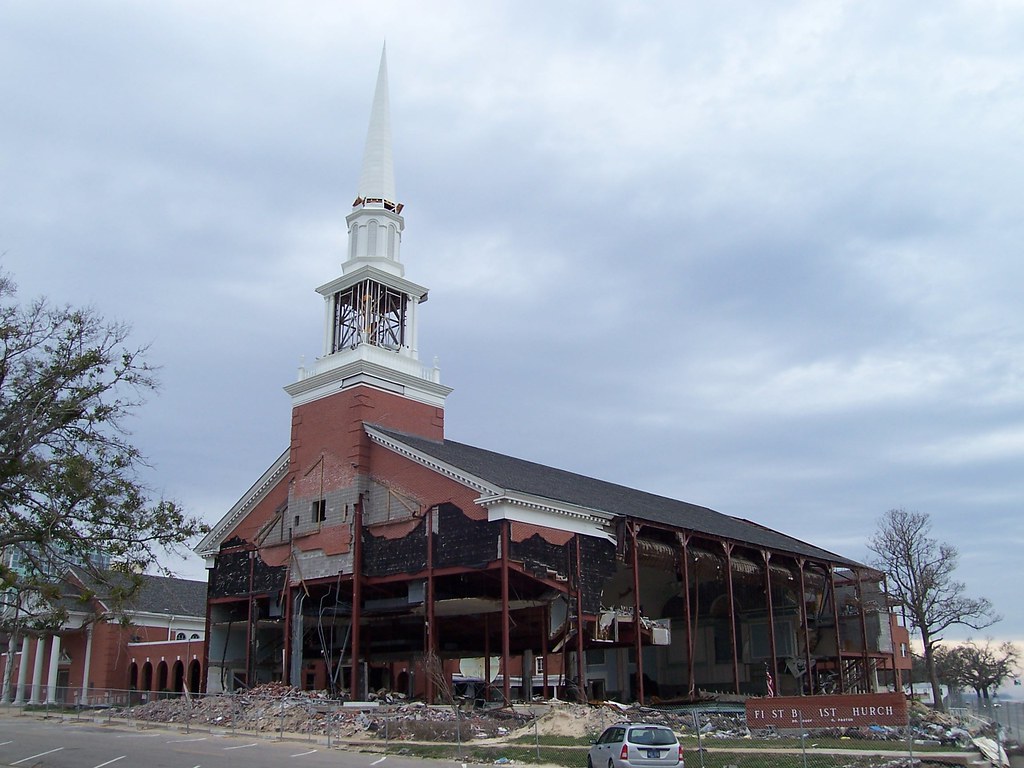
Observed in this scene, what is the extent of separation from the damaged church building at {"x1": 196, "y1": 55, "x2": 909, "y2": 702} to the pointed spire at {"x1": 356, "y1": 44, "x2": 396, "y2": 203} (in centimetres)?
8

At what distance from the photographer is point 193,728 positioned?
121ft

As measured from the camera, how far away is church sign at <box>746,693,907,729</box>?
30.4 metres

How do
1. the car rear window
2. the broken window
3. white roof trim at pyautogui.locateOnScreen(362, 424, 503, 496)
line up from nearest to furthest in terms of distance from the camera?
the car rear window → white roof trim at pyautogui.locateOnScreen(362, 424, 503, 496) → the broken window

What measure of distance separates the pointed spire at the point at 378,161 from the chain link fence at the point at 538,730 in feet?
83.1

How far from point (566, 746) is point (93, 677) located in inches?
1735

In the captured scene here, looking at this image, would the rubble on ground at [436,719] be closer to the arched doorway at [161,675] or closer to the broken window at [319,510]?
the broken window at [319,510]

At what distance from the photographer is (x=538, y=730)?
3173 cm

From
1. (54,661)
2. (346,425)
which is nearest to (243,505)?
(346,425)

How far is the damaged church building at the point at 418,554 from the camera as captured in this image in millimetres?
41125

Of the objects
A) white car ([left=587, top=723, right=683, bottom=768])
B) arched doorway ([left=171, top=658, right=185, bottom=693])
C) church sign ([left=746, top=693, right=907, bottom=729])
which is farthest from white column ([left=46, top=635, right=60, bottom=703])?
white car ([left=587, top=723, right=683, bottom=768])

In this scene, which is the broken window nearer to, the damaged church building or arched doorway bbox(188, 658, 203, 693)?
the damaged church building

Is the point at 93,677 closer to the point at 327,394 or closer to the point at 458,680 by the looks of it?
the point at 458,680

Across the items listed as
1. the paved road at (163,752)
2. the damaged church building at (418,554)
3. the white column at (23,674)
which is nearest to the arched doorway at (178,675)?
the white column at (23,674)

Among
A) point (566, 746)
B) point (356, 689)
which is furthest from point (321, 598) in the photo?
point (566, 746)
